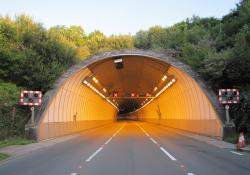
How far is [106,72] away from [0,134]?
20.1 metres

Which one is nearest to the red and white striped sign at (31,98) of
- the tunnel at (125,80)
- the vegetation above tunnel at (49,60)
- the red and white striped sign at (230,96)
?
the vegetation above tunnel at (49,60)

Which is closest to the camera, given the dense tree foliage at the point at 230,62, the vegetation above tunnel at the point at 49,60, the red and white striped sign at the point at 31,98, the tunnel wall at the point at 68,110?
the red and white striped sign at the point at 31,98

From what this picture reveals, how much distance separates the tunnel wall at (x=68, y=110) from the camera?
30.4m

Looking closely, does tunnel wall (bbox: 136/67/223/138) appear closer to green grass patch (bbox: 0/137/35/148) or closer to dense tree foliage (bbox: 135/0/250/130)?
dense tree foliage (bbox: 135/0/250/130)

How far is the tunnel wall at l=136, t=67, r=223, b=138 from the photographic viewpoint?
30.2 meters

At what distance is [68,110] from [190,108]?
1147 cm

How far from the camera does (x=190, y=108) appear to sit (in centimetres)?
3797

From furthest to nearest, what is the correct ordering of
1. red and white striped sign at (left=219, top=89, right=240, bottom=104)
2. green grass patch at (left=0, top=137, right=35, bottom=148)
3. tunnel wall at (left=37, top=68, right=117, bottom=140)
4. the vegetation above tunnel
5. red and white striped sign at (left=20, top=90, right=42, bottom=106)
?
tunnel wall at (left=37, top=68, right=117, bottom=140)
the vegetation above tunnel
red and white striped sign at (left=20, top=90, right=42, bottom=106)
red and white striped sign at (left=219, top=89, right=240, bottom=104)
green grass patch at (left=0, top=137, right=35, bottom=148)

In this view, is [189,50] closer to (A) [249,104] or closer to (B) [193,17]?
(A) [249,104]

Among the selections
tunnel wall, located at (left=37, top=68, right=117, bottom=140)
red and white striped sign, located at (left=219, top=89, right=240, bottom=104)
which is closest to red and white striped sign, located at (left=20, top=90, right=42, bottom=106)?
tunnel wall, located at (left=37, top=68, right=117, bottom=140)

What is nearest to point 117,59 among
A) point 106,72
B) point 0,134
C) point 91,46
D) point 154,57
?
point 154,57

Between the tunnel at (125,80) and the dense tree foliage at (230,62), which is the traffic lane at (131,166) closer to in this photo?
the tunnel at (125,80)

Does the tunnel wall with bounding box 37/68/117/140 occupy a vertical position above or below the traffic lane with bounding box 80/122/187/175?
above

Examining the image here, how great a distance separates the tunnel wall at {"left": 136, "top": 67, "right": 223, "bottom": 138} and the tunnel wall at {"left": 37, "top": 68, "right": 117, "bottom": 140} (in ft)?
30.1
